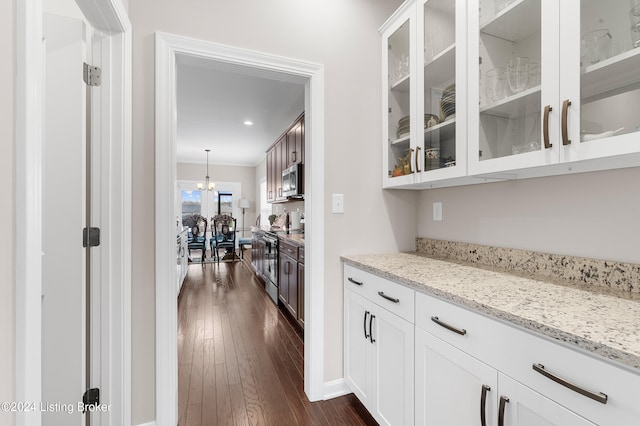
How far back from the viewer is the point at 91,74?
4.38ft

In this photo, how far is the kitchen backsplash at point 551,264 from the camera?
1.06m

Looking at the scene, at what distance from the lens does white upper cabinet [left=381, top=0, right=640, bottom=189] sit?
925mm

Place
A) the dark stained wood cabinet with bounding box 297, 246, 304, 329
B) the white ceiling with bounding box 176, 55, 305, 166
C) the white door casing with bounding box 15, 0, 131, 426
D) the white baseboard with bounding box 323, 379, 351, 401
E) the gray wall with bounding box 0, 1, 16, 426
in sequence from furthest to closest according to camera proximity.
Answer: the dark stained wood cabinet with bounding box 297, 246, 304, 329 < the white ceiling with bounding box 176, 55, 305, 166 < the white baseboard with bounding box 323, 379, 351, 401 < the white door casing with bounding box 15, 0, 131, 426 < the gray wall with bounding box 0, 1, 16, 426

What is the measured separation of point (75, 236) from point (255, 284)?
11.5 feet

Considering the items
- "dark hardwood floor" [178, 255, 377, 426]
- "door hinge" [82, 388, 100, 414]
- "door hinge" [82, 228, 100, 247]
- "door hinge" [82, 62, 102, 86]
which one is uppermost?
"door hinge" [82, 62, 102, 86]

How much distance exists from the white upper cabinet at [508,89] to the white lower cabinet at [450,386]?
77cm

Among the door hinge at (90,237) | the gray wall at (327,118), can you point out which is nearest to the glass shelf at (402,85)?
the gray wall at (327,118)

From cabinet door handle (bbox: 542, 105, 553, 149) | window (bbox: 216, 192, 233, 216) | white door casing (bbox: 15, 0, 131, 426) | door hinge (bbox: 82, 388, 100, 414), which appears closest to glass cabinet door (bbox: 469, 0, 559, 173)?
cabinet door handle (bbox: 542, 105, 553, 149)

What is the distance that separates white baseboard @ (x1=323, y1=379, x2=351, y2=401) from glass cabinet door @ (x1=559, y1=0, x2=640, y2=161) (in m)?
1.71

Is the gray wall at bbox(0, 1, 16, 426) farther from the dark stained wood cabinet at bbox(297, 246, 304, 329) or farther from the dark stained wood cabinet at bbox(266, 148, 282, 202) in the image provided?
the dark stained wood cabinet at bbox(266, 148, 282, 202)

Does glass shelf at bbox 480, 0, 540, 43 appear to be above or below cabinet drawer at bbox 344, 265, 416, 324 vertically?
above

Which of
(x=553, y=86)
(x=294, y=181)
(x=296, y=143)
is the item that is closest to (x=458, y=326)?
(x=553, y=86)

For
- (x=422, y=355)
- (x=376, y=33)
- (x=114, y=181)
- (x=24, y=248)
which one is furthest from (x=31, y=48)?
(x=376, y=33)

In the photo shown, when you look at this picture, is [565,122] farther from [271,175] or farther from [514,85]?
[271,175]
